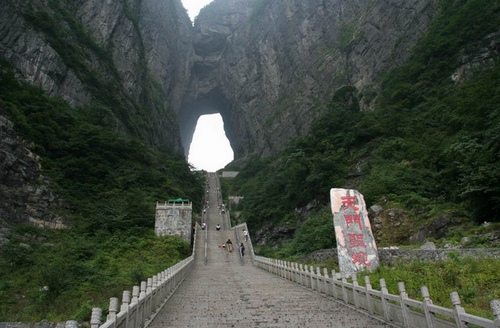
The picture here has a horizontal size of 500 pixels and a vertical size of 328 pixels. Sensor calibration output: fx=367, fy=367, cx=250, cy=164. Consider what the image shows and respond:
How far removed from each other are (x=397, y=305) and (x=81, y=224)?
17809 mm

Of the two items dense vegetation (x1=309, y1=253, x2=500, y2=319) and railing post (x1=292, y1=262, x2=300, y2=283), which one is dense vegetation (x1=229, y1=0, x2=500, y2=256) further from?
railing post (x1=292, y1=262, x2=300, y2=283)

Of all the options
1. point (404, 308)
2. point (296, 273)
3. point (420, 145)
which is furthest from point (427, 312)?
point (420, 145)

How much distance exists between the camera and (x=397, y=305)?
18.0ft

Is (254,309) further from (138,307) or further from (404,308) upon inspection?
(404,308)

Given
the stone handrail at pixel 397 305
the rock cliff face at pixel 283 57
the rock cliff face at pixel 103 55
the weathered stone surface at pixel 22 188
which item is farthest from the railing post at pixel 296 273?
the rock cliff face at pixel 103 55

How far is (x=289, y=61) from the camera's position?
188 ft

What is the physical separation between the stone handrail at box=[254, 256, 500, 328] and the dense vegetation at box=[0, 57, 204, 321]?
6.71 m

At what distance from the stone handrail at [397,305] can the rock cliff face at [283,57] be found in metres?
26.7

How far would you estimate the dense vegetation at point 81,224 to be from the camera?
1270 centimetres

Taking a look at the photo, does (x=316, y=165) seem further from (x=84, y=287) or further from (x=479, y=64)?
(x=84, y=287)

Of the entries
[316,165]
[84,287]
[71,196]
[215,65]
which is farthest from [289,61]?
[84,287]

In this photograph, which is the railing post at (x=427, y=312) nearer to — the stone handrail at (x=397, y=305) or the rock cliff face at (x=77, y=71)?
the stone handrail at (x=397, y=305)

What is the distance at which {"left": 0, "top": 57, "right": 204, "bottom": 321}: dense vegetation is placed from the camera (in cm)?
1270

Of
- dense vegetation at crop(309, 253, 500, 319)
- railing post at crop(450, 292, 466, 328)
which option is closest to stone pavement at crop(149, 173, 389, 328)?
dense vegetation at crop(309, 253, 500, 319)
